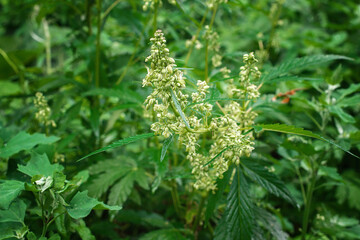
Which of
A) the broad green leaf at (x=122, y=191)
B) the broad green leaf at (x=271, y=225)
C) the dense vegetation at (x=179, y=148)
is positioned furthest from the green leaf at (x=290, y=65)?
the broad green leaf at (x=122, y=191)

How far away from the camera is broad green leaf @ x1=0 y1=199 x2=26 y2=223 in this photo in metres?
1.10

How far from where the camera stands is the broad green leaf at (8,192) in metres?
0.99

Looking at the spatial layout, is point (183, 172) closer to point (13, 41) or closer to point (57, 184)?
point (57, 184)

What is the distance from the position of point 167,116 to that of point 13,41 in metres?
5.31

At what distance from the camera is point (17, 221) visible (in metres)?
1.11

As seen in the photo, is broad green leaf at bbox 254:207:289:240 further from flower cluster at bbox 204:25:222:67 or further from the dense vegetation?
flower cluster at bbox 204:25:222:67

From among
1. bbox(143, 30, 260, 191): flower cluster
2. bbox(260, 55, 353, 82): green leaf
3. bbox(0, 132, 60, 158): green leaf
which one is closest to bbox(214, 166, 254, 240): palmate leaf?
bbox(143, 30, 260, 191): flower cluster

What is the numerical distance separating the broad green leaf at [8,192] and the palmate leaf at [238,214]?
0.78m

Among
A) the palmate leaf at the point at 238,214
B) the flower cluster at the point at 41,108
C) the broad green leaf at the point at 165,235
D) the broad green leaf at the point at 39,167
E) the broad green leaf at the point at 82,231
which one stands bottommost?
the broad green leaf at the point at 165,235

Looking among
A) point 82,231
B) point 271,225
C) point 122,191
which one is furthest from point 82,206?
point 271,225

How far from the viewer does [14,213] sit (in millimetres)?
1126

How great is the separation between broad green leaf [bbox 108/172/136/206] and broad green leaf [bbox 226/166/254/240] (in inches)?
21.6

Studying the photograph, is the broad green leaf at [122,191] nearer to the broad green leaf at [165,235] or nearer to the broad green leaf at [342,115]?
the broad green leaf at [165,235]

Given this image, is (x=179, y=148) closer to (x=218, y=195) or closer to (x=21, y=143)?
(x=218, y=195)
